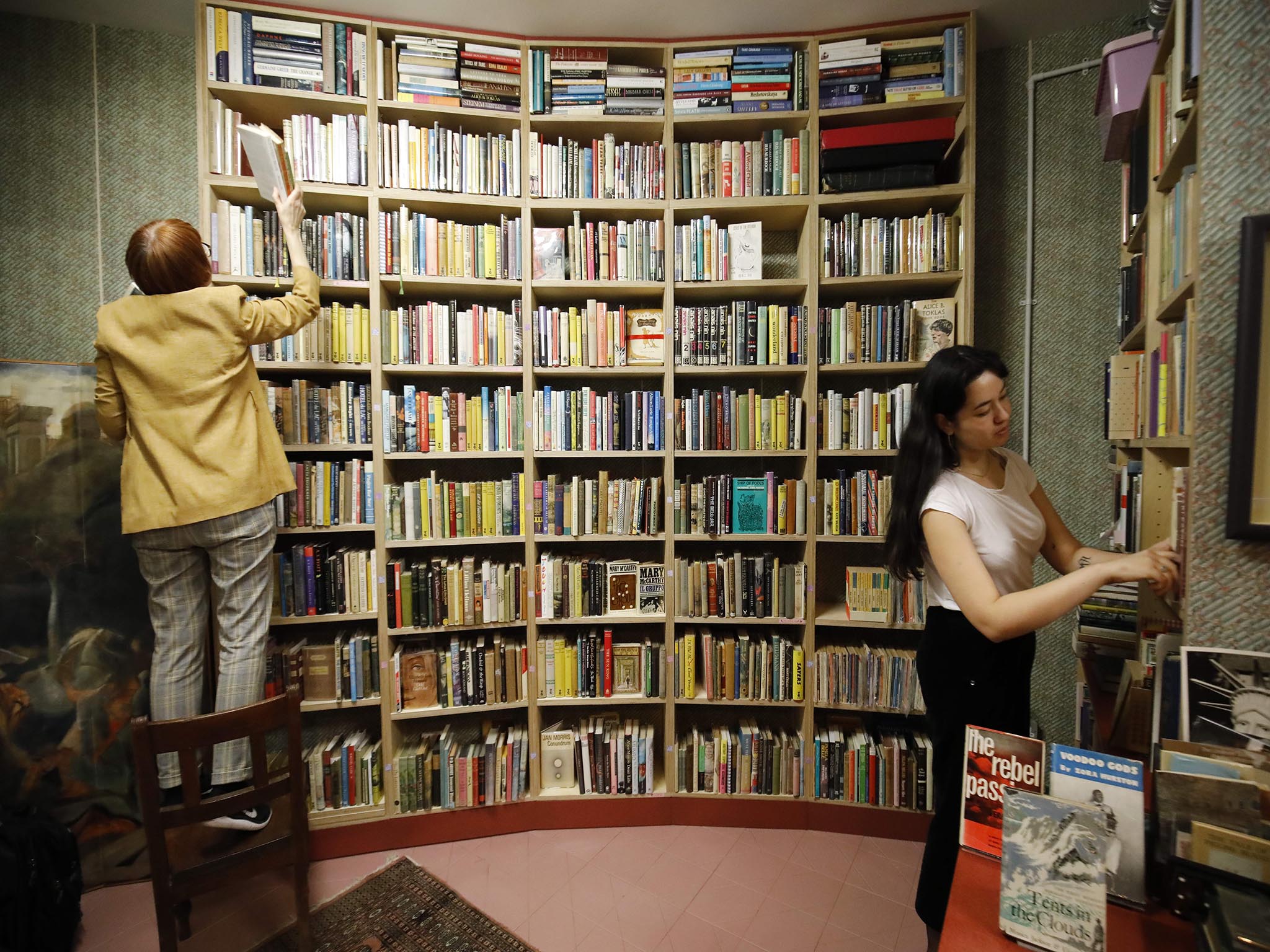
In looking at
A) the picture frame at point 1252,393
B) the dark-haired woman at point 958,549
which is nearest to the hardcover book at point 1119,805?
the dark-haired woman at point 958,549

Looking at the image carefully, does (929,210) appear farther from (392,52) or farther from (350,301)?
(350,301)

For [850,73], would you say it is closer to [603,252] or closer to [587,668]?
[603,252]

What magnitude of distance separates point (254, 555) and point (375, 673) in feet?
2.21

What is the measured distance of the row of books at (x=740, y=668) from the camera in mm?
2090

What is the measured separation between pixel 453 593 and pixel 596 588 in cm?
55

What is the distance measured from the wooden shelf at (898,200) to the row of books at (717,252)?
0.91 ft

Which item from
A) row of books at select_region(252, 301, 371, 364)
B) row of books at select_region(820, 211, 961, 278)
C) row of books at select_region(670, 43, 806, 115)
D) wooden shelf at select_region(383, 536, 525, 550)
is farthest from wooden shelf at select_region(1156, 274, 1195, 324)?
row of books at select_region(252, 301, 371, 364)

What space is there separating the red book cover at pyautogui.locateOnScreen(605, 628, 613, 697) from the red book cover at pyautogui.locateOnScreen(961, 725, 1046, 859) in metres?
1.39

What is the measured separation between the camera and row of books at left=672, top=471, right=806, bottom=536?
2053mm

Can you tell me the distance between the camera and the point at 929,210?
6.55 ft

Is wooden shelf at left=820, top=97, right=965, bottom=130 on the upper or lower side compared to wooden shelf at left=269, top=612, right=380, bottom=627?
upper

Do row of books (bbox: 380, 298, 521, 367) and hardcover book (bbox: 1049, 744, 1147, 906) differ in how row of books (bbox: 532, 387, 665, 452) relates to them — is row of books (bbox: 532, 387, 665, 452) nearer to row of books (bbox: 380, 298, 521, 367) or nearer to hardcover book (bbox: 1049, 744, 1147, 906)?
row of books (bbox: 380, 298, 521, 367)

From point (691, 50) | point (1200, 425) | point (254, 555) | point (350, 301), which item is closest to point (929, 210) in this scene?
point (691, 50)

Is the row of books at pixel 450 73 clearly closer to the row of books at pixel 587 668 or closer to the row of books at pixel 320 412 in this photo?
the row of books at pixel 320 412
